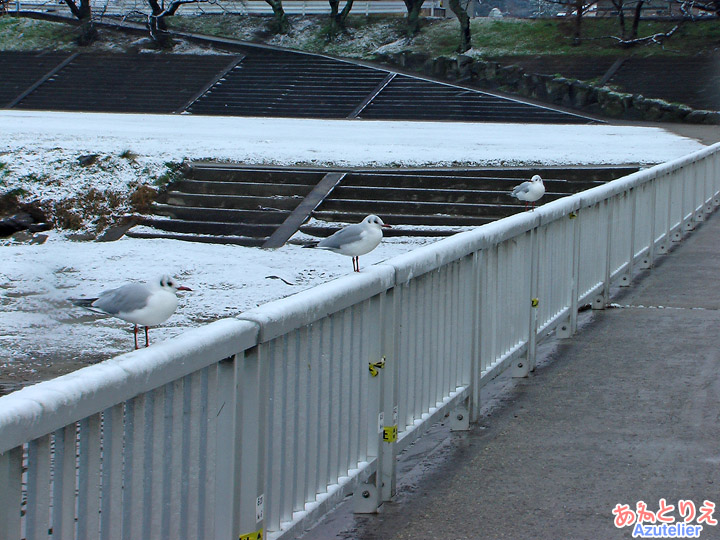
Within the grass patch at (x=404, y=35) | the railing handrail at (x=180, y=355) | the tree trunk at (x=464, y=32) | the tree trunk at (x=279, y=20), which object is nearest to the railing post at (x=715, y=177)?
the railing handrail at (x=180, y=355)

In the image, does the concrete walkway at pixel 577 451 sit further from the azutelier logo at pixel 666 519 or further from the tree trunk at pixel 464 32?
the tree trunk at pixel 464 32

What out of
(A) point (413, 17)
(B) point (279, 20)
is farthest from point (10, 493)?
(B) point (279, 20)

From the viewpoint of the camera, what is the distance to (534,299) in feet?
25.1

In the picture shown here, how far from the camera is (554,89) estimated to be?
4384cm

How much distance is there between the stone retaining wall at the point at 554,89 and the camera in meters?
39.4

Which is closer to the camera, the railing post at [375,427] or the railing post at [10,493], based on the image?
the railing post at [10,493]

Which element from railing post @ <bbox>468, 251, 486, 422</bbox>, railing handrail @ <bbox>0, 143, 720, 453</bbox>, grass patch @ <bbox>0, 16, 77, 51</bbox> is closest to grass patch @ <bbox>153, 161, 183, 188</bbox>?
railing post @ <bbox>468, 251, 486, 422</bbox>

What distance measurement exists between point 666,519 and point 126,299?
8.89 ft

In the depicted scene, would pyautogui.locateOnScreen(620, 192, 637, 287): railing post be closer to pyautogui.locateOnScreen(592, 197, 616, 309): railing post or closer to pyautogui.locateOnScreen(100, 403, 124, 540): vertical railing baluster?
pyautogui.locateOnScreen(592, 197, 616, 309): railing post

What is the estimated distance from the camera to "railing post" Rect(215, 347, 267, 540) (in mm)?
3646

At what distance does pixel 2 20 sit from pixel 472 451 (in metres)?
65.0

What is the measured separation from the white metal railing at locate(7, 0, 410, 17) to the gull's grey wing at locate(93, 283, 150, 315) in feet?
206

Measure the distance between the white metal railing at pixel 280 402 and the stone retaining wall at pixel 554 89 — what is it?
109ft

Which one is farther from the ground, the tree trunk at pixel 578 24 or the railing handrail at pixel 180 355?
the tree trunk at pixel 578 24
